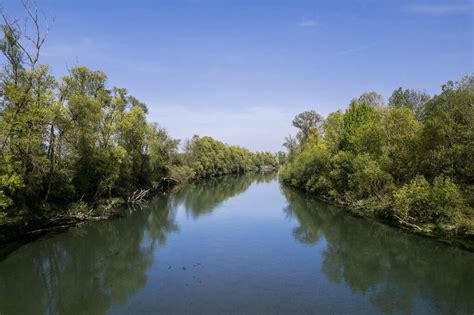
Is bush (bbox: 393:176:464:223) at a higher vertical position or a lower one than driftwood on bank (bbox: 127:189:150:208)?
higher

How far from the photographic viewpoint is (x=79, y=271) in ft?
62.4

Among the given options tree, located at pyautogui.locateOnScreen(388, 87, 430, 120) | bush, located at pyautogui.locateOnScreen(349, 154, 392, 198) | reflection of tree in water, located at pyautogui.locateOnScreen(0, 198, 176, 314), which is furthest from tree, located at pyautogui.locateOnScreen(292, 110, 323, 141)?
reflection of tree in water, located at pyautogui.locateOnScreen(0, 198, 176, 314)

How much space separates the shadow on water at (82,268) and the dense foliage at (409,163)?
19.0 m

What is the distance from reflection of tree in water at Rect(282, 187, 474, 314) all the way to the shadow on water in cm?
1062

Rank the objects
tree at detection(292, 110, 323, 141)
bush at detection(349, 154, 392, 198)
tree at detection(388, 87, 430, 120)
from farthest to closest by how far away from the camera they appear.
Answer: tree at detection(292, 110, 323, 141), tree at detection(388, 87, 430, 120), bush at detection(349, 154, 392, 198)

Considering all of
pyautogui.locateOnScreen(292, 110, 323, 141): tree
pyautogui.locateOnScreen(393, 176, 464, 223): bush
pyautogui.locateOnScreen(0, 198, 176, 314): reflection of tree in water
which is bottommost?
pyautogui.locateOnScreen(0, 198, 176, 314): reflection of tree in water

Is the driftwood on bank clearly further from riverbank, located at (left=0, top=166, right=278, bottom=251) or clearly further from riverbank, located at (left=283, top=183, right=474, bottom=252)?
riverbank, located at (left=283, top=183, right=474, bottom=252)

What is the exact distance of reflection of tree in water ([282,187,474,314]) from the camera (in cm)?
1541

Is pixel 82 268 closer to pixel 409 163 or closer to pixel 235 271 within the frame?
pixel 235 271

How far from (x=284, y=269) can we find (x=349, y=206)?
23113 millimetres

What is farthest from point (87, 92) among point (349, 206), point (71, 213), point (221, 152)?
point (221, 152)

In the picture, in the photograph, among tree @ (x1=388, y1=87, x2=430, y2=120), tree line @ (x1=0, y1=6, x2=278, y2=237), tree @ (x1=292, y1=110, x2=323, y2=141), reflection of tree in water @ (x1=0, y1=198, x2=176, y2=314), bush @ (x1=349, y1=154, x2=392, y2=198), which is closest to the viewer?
reflection of tree in water @ (x1=0, y1=198, x2=176, y2=314)

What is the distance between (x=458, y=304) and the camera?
48.4 feet

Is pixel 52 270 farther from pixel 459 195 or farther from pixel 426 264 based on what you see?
pixel 459 195
